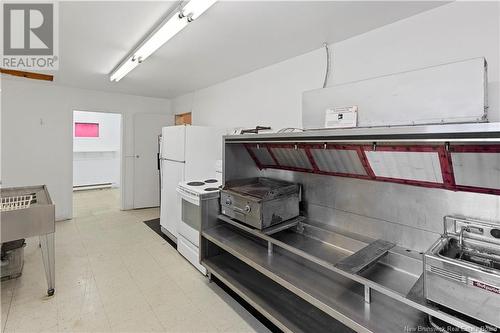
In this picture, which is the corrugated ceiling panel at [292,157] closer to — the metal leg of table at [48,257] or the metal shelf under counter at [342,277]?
the metal shelf under counter at [342,277]

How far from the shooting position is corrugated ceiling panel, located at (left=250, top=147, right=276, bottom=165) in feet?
8.75

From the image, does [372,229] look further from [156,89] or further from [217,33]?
[156,89]

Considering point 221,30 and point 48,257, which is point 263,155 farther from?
point 48,257

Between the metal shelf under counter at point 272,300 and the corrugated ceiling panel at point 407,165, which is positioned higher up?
the corrugated ceiling panel at point 407,165

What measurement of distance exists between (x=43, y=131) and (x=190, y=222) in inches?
141

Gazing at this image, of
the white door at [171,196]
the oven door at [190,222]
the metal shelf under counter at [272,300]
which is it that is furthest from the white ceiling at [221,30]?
the metal shelf under counter at [272,300]

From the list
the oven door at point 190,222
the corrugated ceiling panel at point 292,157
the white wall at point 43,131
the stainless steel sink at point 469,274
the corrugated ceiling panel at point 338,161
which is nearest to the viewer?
the stainless steel sink at point 469,274

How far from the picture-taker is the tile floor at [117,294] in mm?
2051

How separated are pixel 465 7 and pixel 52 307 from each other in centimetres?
401

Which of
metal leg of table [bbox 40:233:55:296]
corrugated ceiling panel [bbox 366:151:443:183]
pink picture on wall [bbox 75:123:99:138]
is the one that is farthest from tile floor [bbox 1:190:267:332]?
pink picture on wall [bbox 75:123:99:138]

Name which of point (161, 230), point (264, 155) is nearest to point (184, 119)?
point (161, 230)

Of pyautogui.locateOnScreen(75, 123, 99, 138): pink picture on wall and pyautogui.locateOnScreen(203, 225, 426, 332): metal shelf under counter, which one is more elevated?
pyautogui.locateOnScreen(75, 123, 99, 138): pink picture on wall

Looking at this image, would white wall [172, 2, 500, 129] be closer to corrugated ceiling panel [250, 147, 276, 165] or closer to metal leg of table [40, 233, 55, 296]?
corrugated ceiling panel [250, 147, 276, 165]

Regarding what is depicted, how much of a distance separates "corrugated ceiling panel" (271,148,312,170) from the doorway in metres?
5.82
